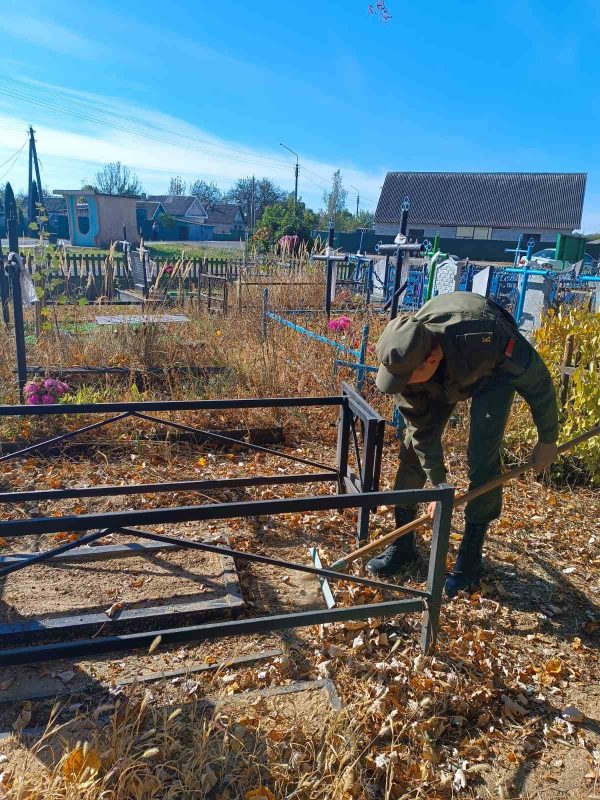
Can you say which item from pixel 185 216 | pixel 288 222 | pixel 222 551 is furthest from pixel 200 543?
pixel 185 216

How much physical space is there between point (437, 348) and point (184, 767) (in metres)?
2.12

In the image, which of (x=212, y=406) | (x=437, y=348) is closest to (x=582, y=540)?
(x=437, y=348)

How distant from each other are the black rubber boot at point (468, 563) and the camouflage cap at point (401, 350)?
1.06 metres

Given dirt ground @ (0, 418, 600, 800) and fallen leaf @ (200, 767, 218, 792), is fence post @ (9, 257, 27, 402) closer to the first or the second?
dirt ground @ (0, 418, 600, 800)

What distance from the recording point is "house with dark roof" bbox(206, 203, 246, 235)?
63.8 m

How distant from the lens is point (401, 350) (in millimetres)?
2723

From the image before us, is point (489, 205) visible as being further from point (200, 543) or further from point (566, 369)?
point (200, 543)

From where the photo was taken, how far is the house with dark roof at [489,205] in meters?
42.6

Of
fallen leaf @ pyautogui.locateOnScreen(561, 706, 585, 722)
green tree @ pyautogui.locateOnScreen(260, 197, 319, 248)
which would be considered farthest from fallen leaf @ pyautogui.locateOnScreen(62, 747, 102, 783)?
green tree @ pyautogui.locateOnScreen(260, 197, 319, 248)

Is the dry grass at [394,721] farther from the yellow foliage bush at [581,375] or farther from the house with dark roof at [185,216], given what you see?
the house with dark roof at [185,216]

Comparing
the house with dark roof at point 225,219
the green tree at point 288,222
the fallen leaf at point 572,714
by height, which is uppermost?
the house with dark roof at point 225,219

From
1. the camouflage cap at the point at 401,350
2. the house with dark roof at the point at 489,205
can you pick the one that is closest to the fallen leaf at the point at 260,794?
the camouflage cap at the point at 401,350

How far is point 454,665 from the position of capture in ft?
8.98

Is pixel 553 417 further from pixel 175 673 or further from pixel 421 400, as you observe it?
pixel 175 673
